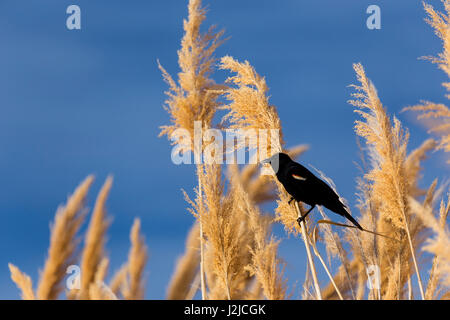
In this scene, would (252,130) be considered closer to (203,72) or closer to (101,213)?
(203,72)

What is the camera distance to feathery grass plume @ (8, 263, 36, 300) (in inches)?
194

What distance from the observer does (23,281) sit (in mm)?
4941

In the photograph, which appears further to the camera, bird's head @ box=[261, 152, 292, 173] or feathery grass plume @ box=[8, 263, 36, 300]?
feathery grass plume @ box=[8, 263, 36, 300]

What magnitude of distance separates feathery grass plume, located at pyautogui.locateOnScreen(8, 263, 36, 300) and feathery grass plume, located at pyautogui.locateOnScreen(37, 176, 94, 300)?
9cm

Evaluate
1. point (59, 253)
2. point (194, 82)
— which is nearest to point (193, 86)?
point (194, 82)

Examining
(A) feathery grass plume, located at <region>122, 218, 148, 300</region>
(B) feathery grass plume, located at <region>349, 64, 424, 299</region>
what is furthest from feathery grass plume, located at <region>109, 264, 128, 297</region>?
(B) feathery grass plume, located at <region>349, 64, 424, 299</region>

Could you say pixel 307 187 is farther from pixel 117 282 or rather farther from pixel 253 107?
pixel 117 282

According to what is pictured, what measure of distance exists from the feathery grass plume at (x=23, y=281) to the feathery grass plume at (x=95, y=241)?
2.00 ft

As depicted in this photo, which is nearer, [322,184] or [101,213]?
[322,184]

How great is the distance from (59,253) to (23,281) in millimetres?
457

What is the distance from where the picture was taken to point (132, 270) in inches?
206

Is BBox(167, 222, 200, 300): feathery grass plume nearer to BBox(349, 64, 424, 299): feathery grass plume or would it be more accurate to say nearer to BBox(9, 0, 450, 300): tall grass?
BBox(9, 0, 450, 300): tall grass
